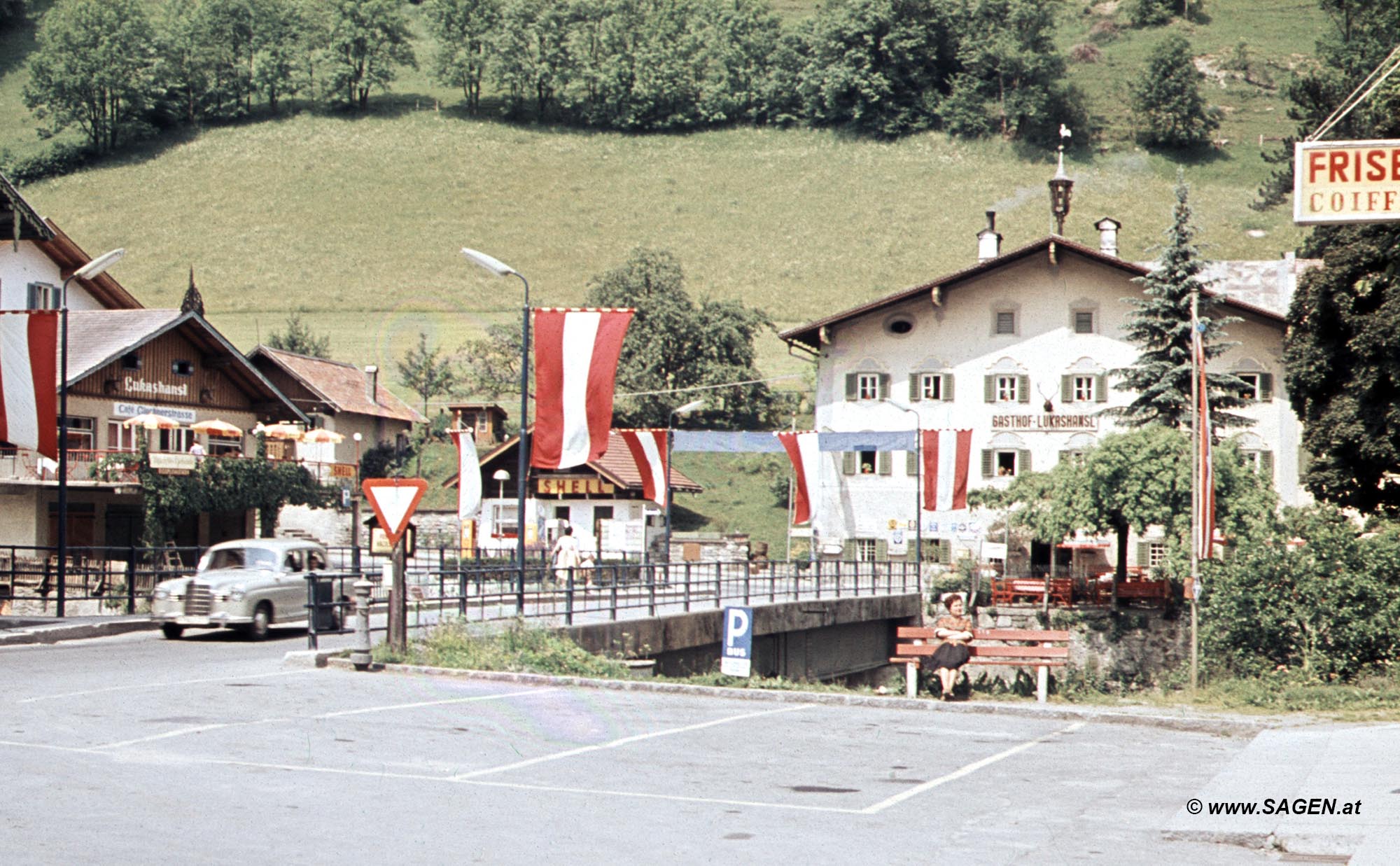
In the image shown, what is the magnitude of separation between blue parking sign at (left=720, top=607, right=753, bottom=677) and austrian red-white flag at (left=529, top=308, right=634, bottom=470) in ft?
10.6

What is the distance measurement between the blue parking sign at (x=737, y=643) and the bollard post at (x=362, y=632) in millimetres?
5883

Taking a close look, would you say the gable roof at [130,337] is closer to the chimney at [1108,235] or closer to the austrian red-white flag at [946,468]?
the austrian red-white flag at [946,468]

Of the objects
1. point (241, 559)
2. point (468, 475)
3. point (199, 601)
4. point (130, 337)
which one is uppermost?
point (130, 337)

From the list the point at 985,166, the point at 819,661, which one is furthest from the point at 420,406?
the point at 985,166

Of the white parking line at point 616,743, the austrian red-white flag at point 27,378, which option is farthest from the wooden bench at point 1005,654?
the austrian red-white flag at point 27,378

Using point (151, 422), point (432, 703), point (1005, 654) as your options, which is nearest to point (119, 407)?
point (151, 422)

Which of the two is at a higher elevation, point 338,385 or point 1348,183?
point 338,385

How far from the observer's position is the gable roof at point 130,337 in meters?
45.7

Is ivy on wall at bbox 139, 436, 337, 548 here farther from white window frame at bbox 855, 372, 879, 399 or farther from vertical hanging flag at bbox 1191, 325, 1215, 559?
vertical hanging flag at bbox 1191, 325, 1215, 559

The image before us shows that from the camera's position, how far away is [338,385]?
7419 centimetres

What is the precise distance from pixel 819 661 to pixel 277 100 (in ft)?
406

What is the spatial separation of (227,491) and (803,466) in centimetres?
1625

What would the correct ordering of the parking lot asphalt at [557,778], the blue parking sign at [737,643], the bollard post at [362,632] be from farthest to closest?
the blue parking sign at [737,643] < the bollard post at [362,632] < the parking lot asphalt at [557,778]

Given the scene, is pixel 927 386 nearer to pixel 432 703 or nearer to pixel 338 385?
pixel 338 385
